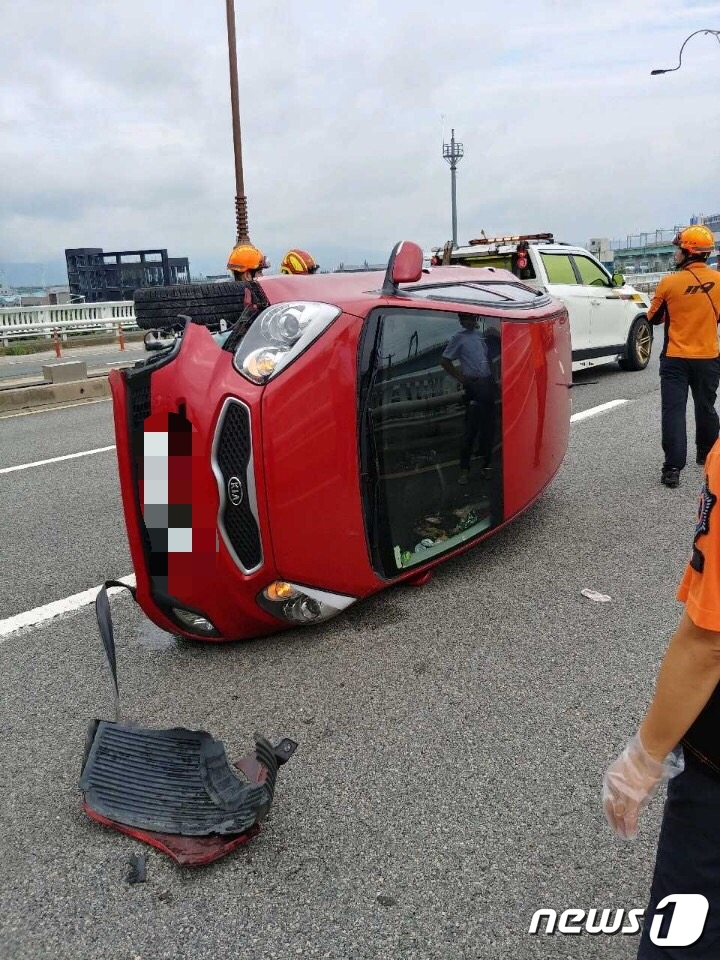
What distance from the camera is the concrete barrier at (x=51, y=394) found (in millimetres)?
11203

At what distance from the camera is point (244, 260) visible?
25.2 ft

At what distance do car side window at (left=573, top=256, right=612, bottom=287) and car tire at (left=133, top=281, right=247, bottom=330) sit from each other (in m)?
8.36

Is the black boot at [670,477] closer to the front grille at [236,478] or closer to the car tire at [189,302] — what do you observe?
the car tire at [189,302]

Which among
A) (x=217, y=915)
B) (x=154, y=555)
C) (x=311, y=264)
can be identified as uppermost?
(x=311, y=264)

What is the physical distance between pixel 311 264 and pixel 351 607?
9.34ft

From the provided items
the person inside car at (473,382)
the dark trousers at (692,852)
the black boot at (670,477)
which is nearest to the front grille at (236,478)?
the person inside car at (473,382)

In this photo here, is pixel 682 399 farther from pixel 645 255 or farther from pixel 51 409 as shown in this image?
pixel 645 255

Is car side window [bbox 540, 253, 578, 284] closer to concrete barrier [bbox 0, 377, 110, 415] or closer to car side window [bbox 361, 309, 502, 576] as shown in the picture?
concrete barrier [bbox 0, 377, 110, 415]

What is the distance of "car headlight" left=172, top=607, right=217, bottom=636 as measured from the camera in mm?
3402

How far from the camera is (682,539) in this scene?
15.9ft

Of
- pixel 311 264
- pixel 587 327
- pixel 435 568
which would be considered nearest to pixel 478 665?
pixel 435 568

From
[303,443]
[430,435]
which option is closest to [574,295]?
[430,435]

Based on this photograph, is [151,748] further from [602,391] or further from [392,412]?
[602,391]

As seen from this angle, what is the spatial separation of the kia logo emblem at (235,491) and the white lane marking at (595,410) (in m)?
5.89
